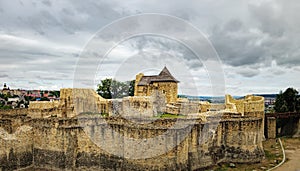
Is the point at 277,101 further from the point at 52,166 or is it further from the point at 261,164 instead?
the point at 52,166

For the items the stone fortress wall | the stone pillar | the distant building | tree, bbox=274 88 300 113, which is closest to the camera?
the stone fortress wall

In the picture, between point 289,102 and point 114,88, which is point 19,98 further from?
point 289,102

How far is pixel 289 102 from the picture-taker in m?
43.9

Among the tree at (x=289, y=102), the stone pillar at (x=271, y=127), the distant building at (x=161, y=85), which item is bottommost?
the stone pillar at (x=271, y=127)

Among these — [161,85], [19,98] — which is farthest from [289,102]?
[19,98]

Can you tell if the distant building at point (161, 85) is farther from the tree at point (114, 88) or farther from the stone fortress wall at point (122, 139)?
the tree at point (114, 88)

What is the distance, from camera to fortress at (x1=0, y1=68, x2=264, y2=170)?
19047 mm

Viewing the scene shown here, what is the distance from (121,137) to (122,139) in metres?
0.18

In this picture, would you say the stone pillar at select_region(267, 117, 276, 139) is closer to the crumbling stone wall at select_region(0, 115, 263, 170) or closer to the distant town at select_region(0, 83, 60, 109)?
the crumbling stone wall at select_region(0, 115, 263, 170)

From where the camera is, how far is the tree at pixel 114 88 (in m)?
44.4

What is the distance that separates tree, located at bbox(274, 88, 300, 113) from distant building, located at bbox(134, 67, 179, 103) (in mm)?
20882

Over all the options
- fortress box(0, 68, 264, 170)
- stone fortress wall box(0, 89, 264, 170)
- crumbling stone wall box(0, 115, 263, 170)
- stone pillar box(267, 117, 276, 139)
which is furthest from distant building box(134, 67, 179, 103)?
stone pillar box(267, 117, 276, 139)

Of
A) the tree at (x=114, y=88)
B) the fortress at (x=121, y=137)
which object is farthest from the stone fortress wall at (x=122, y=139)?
the tree at (x=114, y=88)

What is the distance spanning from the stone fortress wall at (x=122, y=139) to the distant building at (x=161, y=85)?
759 cm
